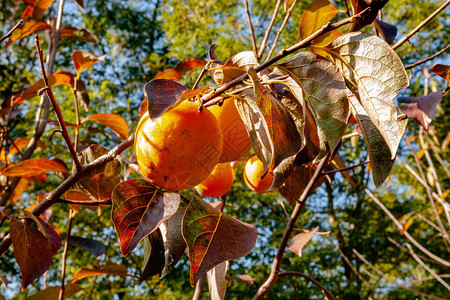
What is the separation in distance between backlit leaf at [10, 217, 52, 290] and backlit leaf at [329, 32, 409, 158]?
0.46m

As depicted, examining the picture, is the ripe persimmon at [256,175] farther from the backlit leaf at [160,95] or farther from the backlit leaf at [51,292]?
the backlit leaf at [51,292]

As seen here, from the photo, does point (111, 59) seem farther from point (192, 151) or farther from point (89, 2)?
point (192, 151)

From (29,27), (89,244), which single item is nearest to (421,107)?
(89,244)

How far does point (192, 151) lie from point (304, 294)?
4.35 m

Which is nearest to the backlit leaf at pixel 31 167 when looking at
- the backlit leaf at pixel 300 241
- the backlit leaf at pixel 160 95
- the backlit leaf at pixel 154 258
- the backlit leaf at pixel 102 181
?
the backlit leaf at pixel 102 181

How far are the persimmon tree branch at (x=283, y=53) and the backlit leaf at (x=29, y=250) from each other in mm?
308

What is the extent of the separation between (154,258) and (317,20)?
0.41 metres

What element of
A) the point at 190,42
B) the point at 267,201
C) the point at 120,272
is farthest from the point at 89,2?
the point at 120,272

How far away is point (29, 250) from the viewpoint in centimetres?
54

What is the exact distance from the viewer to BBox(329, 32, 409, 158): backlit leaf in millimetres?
342

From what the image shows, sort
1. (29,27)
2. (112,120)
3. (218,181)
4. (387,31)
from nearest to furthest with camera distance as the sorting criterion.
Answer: (387,31), (218,181), (112,120), (29,27)

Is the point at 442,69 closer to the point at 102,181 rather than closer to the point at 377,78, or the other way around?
the point at 377,78

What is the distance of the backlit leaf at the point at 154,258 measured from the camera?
0.54 metres

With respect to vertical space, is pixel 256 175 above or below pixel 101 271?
above
